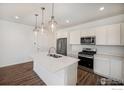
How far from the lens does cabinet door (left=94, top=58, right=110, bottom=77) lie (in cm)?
287

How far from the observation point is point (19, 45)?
15.3 feet

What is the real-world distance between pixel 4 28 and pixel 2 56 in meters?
1.44

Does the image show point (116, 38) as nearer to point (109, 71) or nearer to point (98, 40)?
point (98, 40)

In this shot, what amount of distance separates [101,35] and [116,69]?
1.39 metres

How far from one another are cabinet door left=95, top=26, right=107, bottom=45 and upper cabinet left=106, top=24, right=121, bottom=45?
12 centimetres

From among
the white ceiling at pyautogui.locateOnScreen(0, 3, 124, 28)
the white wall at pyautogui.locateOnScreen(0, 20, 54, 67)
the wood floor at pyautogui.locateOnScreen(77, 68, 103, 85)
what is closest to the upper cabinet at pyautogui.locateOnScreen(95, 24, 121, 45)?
the white ceiling at pyautogui.locateOnScreen(0, 3, 124, 28)

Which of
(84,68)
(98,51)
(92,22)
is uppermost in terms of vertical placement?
(92,22)

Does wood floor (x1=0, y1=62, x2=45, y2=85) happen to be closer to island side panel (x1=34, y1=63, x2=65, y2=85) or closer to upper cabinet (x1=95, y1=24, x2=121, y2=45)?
island side panel (x1=34, y1=63, x2=65, y2=85)

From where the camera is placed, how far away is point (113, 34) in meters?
2.92

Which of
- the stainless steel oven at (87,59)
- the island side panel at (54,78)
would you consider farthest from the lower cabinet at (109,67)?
the island side panel at (54,78)

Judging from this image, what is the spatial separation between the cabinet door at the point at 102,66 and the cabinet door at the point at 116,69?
0.42ft
